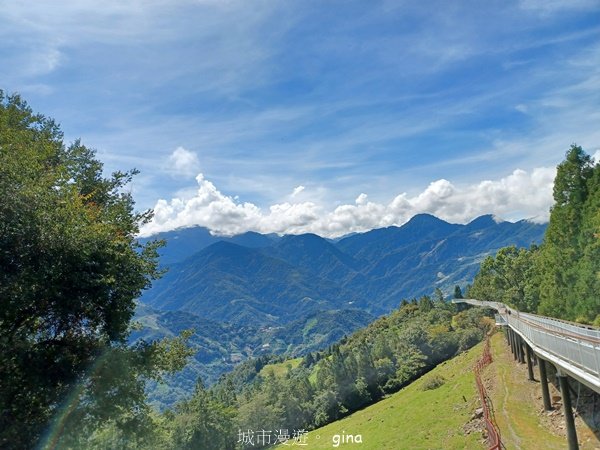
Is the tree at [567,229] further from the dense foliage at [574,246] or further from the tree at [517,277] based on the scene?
the tree at [517,277]

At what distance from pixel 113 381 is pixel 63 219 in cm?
642

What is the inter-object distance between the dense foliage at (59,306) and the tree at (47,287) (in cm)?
3

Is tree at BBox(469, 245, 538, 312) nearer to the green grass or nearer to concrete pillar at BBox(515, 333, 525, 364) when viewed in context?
the green grass

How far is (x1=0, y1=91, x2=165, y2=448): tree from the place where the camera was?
1391 cm

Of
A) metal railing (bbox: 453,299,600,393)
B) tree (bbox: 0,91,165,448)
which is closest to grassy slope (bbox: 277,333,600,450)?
metal railing (bbox: 453,299,600,393)

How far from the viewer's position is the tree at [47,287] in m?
13.9

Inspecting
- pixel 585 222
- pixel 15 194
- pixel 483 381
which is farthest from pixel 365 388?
pixel 15 194

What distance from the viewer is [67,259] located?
1510 centimetres

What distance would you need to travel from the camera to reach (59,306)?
1559 cm

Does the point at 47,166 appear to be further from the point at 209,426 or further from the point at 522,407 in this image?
the point at 209,426

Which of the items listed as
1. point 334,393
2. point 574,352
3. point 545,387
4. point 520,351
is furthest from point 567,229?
point 334,393

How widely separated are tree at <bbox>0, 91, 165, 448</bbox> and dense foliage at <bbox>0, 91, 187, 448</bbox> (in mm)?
34

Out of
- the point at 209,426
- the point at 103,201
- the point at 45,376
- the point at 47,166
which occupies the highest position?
the point at 47,166

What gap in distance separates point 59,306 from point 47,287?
1.33m
